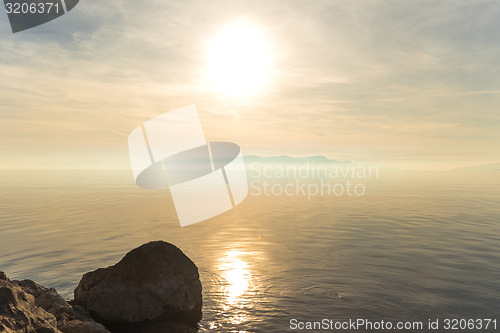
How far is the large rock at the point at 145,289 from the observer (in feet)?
30.8

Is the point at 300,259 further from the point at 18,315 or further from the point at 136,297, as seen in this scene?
the point at 18,315

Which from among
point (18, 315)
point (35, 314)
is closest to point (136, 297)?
point (35, 314)

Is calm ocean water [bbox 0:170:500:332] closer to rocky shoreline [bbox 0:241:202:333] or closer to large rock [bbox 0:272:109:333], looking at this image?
rocky shoreline [bbox 0:241:202:333]

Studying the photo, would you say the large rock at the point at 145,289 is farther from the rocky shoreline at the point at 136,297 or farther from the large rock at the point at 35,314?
the large rock at the point at 35,314

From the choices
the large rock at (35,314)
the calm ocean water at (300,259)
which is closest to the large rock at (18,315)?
the large rock at (35,314)

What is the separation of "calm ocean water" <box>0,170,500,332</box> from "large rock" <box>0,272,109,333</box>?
300 cm

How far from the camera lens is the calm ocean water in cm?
1012

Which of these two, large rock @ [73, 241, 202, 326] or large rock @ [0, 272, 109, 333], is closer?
large rock @ [0, 272, 109, 333]

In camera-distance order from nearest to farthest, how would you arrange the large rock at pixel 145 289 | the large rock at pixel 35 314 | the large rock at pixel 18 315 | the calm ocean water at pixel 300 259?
the large rock at pixel 18 315
the large rock at pixel 35 314
the large rock at pixel 145 289
the calm ocean water at pixel 300 259

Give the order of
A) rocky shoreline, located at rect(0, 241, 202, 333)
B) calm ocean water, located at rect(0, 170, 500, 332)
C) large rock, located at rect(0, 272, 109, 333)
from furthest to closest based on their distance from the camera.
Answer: calm ocean water, located at rect(0, 170, 500, 332) < rocky shoreline, located at rect(0, 241, 202, 333) < large rock, located at rect(0, 272, 109, 333)

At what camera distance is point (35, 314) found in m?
6.12

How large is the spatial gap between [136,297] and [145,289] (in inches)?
13.0

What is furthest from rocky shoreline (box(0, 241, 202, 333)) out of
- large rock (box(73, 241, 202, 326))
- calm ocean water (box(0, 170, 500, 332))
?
calm ocean water (box(0, 170, 500, 332))

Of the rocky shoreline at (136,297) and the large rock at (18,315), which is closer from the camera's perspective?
the large rock at (18,315)
